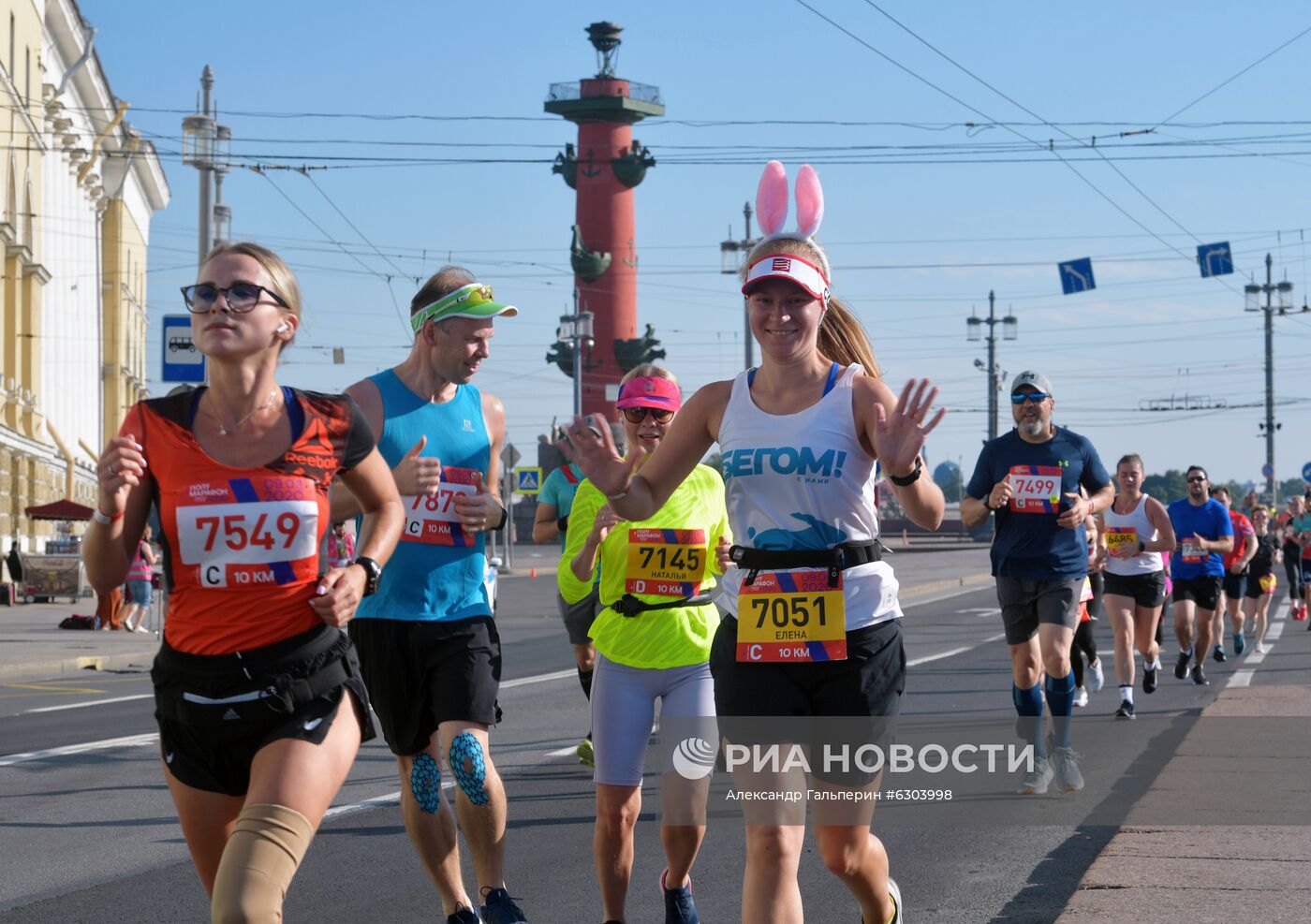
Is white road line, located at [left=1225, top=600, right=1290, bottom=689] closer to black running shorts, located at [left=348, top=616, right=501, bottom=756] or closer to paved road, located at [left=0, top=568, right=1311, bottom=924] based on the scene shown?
paved road, located at [left=0, top=568, right=1311, bottom=924]

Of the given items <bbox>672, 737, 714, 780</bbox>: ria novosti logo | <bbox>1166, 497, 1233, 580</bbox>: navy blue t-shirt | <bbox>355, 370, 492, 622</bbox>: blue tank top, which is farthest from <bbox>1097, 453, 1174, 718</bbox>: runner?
<bbox>355, 370, 492, 622</bbox>: blue tank top

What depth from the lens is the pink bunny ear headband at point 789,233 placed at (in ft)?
15.3

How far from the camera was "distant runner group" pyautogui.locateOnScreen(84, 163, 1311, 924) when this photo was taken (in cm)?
399

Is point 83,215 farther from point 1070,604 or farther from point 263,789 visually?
point 263,789

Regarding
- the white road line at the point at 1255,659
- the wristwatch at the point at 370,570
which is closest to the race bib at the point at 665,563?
the wristwatch at the point at 370,570

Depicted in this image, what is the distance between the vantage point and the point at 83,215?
183ft

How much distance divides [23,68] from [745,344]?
20175mm

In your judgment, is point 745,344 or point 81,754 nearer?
point 81,754

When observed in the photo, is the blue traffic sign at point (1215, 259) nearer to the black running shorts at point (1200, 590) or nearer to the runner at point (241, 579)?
the black running shorts at point (1200, 590)

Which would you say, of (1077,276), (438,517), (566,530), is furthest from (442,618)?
(1077,276)

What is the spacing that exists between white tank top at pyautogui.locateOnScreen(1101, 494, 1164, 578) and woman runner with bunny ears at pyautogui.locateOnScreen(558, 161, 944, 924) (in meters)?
9.60

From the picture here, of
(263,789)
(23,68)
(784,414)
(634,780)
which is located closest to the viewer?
(263,789)

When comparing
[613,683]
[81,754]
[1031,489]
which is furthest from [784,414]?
[81,754]

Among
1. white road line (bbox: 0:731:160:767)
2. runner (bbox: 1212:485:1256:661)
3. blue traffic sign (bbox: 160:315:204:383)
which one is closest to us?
white road line (bbox: 0:731:160:767)
